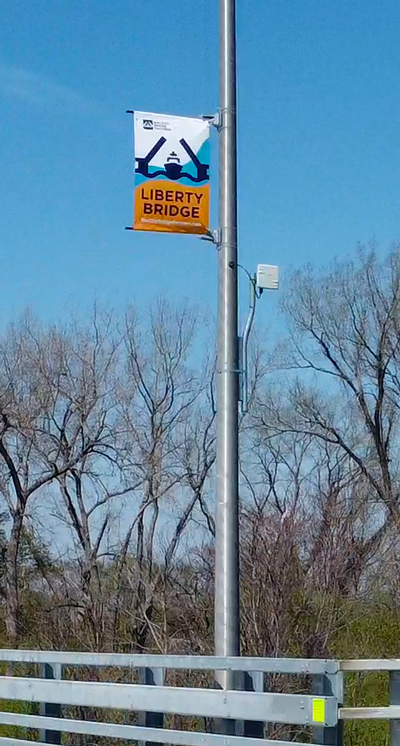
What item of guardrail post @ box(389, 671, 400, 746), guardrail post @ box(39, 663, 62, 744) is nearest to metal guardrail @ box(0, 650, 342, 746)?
guardrail post @ box(39, 663, 62, 744)

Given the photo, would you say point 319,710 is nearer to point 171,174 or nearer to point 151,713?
point 151,713

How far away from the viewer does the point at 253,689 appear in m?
8.28

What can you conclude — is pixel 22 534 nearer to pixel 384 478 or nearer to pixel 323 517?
pixel 384 478

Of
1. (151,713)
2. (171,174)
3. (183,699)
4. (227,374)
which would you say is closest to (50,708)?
(151,713)

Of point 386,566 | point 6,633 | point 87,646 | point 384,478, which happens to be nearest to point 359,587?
point 386,566

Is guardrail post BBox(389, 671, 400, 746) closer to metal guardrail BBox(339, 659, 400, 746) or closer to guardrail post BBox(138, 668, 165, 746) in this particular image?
metal guardrail BBox(339, 659, 400, 746)

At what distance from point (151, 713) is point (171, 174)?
16.0ft

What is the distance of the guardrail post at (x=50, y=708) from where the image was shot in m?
9.62

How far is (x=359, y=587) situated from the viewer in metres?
16.2

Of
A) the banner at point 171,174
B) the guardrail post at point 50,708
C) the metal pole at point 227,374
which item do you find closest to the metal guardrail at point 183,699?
the guardrail post at point 50,708

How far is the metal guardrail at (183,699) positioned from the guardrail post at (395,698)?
1.09 ft

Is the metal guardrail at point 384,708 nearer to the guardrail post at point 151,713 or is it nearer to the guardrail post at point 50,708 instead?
the guardrail post at point 151,713

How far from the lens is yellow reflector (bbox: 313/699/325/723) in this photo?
7035mm

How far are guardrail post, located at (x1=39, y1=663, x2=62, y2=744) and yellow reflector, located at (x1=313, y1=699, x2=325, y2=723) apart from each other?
325 centimetres
